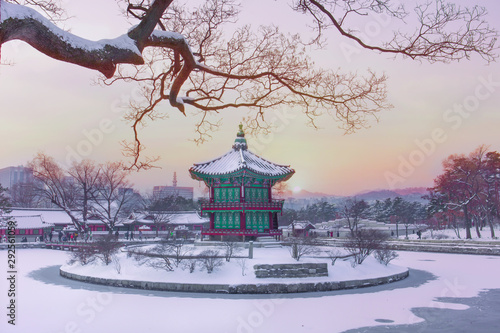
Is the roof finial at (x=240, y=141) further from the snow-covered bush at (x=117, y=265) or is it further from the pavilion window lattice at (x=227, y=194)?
the snow-covered bush at (x=117, y=265)

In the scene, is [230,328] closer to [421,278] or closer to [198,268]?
[198,268]

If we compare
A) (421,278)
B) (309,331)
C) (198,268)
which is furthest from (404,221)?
(309,331)

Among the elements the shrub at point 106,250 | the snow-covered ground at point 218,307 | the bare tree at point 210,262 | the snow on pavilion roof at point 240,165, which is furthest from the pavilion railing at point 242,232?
the snow-covered ground at point 218,307

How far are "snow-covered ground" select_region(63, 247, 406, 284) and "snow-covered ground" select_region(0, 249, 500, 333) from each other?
43.4 inches

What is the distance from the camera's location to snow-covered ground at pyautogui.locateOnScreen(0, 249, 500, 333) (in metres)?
11.8

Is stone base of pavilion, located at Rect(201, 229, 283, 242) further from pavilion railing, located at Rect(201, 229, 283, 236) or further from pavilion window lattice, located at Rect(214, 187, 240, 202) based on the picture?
pavilion window lattice, located at Rect(214, 187, 240, 202)

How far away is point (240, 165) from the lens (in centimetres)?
2777
